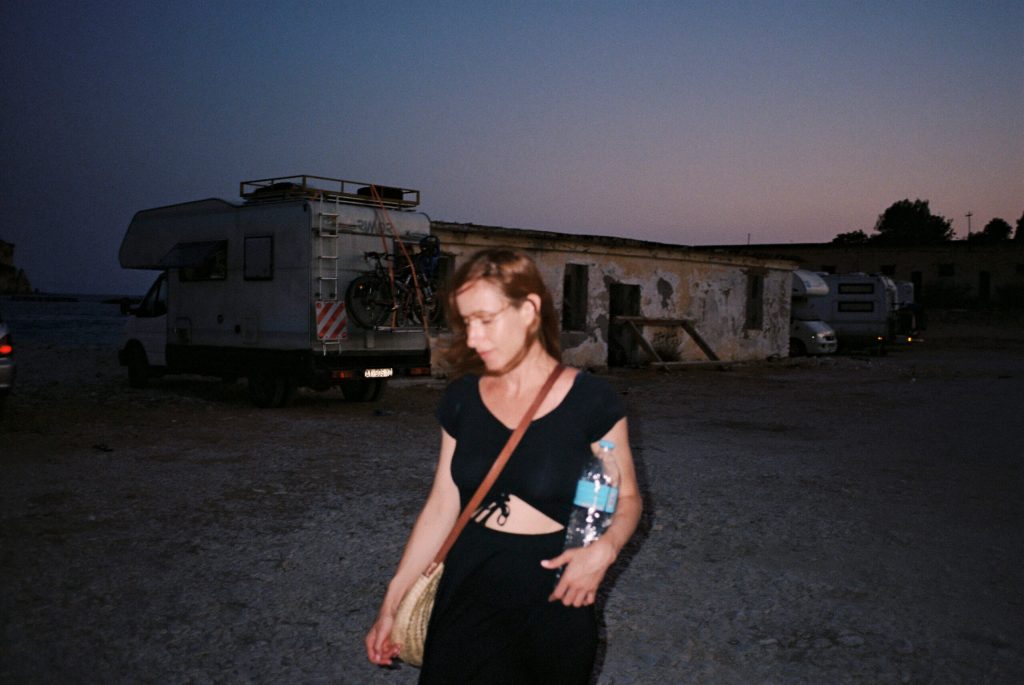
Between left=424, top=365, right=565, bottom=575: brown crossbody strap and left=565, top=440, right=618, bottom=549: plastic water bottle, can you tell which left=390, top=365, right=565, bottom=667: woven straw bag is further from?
left=565, top=440, right=618, bottom=549: plastic water bottle

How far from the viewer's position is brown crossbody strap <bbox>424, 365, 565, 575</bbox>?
2.02m

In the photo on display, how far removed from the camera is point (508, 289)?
2.13 m

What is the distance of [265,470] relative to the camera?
853 centimetres

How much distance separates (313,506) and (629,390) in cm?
1095

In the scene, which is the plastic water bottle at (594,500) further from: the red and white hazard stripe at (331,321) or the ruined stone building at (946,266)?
the ruined stone building at (946,266)

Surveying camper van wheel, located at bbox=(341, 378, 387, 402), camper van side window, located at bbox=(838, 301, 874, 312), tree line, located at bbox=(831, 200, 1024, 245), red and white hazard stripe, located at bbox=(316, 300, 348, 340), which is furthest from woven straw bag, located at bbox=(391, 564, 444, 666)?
tree line, located at bbox=(831, 200, 1024, 245)

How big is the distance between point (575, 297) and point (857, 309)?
14.2m

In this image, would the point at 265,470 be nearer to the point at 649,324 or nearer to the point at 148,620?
the point at 148,620

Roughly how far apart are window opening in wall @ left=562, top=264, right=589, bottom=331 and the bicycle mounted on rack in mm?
8470

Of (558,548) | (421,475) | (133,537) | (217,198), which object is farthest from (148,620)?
(217,198)

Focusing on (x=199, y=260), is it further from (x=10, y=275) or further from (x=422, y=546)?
(x=10, y=275)

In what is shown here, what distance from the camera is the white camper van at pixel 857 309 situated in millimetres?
31344

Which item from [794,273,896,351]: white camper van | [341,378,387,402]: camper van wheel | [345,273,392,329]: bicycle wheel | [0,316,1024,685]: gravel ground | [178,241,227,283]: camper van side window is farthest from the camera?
[794,273,896,351]: white camper van

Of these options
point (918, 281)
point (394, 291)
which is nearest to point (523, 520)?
point (394, 291)
